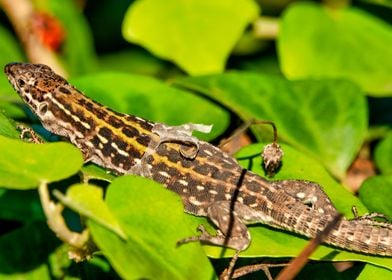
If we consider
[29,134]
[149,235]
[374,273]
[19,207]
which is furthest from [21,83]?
[374,273]

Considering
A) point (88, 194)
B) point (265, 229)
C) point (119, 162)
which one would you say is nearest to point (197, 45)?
point (119, 162)

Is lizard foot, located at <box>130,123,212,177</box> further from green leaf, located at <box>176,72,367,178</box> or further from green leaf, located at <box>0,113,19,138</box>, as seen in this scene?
green leaf, located at <box>0,113,19,138</box>

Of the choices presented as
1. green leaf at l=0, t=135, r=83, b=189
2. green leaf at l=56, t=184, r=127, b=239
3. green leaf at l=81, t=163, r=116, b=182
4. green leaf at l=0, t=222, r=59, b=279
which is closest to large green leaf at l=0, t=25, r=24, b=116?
green leaf at l=81, t=163, r=116, b=182

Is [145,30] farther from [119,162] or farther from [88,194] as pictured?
[88,194]

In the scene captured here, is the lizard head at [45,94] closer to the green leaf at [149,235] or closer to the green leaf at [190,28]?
the green leaf at [190,28]

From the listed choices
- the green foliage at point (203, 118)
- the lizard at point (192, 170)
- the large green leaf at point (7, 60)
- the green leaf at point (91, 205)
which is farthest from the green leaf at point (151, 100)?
the green leaf at point (91, 205)

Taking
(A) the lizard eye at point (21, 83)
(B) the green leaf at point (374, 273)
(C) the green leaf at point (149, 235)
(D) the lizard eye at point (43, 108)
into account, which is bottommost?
(B) the green leaf at point (374, 273)
